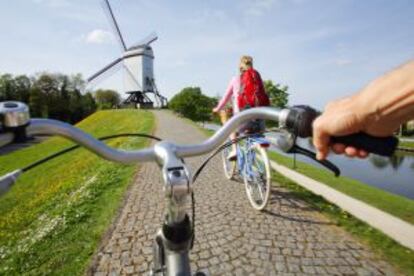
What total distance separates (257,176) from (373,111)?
5.12 meters

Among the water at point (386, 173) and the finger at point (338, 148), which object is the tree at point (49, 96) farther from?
the finger at point (338, 148)

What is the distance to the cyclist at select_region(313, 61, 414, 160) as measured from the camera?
1113 millimetres

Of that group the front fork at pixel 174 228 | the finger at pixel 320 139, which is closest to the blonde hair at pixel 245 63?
the front fork at pixel 174 228

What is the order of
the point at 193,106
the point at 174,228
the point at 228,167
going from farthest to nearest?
the point at 193,106 < the point at 228,167 < the point at 174,228

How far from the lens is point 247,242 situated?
4961 mm

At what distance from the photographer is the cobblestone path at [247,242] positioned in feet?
14.0

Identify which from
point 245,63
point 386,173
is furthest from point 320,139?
point 386,173

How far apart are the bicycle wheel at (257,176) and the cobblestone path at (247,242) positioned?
22 cm

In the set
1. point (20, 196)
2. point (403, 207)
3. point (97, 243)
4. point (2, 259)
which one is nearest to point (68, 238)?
point (97, 243)

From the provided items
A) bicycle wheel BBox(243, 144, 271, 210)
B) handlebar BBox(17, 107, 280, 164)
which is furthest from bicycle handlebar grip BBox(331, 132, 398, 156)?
bicycle wheel BBox(243, 144, 271, 210)

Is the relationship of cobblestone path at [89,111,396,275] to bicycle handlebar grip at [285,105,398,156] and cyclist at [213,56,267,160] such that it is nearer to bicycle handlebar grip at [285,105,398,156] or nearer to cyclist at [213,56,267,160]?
cyclist at [213,56,267,160]

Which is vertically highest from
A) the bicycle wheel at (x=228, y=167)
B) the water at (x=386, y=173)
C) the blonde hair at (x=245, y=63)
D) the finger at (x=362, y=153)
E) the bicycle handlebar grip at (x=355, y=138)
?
the blonde hair at (x=245, y=63)

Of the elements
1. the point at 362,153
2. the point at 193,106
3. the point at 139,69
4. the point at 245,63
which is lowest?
the point at 362,153

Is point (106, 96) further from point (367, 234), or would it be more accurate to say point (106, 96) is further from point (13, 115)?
point (13, 115)
